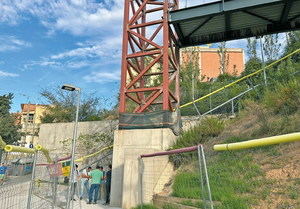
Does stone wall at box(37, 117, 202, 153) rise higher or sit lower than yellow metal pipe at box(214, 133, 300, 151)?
higher

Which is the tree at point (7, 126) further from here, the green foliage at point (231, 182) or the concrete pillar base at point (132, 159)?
the green foliage at point (231, 182)

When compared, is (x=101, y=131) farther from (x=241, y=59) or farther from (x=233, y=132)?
(x=241, y=59)

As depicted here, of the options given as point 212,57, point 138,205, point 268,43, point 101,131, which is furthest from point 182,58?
point 138,205

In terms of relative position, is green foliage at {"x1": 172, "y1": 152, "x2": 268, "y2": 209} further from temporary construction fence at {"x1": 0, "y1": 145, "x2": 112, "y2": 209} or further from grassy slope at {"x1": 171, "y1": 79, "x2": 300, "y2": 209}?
temporary construction fence at {"x1": 0, "y1": 145, "x2": 112, "y2": 209}

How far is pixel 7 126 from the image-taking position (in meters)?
30.2

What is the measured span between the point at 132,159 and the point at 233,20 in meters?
7.24

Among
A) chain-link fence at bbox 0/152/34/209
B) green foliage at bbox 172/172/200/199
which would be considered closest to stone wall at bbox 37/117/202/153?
chain-link fence at bbox 0/152/34/209

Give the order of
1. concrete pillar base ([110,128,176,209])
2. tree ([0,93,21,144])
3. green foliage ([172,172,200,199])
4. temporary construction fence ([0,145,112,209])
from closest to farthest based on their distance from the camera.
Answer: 1. green foliage ([172,172,200,199])
2. temporary construction fence ([0,145,112,209])
3. concrete pillar base ([110,128,176,209])
4. tree ([0,93,21,144])

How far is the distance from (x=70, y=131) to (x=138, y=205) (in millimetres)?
10384

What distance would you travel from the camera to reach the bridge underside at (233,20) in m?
10.5

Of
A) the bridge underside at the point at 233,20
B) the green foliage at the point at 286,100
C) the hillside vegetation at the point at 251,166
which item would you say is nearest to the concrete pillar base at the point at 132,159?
the hillside vegetation at the point at 251,166

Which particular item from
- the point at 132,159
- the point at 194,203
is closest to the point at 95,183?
the point at 132,159

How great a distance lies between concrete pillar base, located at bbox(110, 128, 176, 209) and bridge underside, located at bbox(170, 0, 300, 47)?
465cm

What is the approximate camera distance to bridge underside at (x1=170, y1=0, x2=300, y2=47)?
34.3 feet
